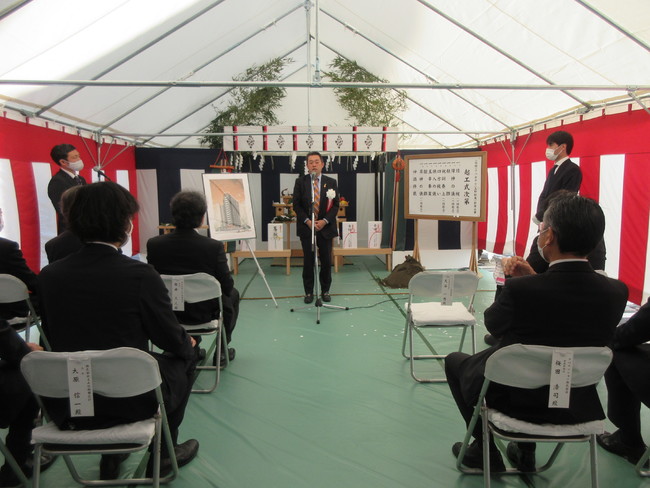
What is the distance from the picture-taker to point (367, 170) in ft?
24.6

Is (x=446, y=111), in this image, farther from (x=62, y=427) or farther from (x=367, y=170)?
(x=62, y=427)

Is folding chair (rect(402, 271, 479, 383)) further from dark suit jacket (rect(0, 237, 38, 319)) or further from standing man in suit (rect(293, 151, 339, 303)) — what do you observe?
dark suit jacket (rect(0, 237, 38, 319))

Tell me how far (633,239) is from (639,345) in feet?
8.19

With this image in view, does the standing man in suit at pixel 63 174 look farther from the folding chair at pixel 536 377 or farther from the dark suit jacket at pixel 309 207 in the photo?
the folding chair at pixel 536 377

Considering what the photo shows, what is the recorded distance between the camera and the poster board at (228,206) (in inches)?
158

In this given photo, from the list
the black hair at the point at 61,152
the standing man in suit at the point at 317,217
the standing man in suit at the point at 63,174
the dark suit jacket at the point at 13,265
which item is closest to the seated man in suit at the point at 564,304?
the dark suit jacket at the point at 13,265

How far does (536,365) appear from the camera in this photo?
50.9 inches

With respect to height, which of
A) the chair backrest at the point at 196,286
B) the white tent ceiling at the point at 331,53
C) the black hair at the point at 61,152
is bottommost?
the chair backrest at the point at 196,286

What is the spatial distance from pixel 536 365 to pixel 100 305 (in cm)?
136

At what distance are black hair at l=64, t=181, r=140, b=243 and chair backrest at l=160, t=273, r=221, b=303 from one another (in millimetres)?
880

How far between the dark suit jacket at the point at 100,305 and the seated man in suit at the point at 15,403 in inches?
7.9

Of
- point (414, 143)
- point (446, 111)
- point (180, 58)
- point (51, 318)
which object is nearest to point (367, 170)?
point (414, 143)

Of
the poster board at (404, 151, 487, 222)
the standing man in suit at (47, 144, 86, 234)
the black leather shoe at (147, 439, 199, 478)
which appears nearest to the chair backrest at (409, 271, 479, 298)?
the black leather shoe at (147, 439, 199, 478)

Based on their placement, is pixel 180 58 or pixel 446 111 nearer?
pixel 180 58
